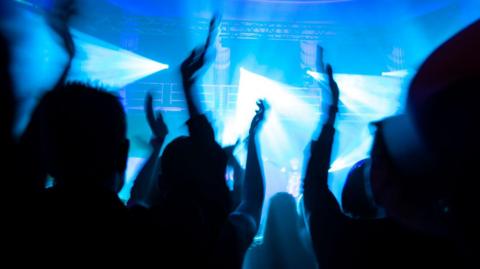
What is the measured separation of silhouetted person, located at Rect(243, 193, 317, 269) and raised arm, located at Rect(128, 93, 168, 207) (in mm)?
598

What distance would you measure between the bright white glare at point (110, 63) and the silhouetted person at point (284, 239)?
252cm

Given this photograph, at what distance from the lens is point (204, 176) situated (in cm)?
101

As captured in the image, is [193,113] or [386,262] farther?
[193,113]

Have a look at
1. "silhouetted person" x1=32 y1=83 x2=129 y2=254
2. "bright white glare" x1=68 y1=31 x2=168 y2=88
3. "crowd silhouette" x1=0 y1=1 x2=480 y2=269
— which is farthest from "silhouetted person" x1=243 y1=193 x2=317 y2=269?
"bright white glare" x1=68 y1=31 x2=168 y2=88

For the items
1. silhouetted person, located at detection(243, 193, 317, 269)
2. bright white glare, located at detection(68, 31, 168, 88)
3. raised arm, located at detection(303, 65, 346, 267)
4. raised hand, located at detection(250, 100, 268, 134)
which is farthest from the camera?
bright white glare, located at detection(68, 31, 168, 88)

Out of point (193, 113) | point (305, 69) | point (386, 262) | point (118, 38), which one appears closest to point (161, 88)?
point (118, 38)

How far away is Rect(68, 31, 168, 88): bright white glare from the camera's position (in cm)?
361

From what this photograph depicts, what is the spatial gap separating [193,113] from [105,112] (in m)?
0.36

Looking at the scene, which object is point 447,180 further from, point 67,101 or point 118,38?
point 118,38

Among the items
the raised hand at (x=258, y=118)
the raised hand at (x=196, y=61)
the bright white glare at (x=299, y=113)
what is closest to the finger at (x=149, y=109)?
the raised hand at (x=196, y=61)

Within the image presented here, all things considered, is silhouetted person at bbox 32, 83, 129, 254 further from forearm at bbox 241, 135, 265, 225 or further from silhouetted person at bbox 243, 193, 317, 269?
silhouetted person at bbox 243, 193, 317, 269

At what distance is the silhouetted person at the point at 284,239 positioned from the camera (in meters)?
1.60

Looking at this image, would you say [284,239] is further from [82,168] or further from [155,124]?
[82,168]

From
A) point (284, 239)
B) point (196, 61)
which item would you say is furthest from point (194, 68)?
point (284, 239)
